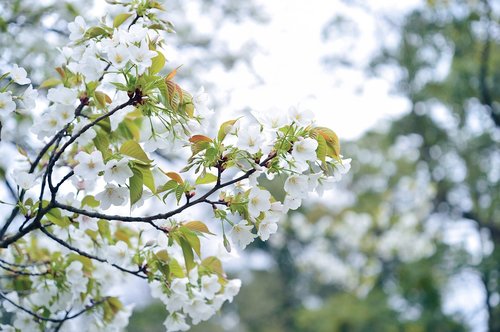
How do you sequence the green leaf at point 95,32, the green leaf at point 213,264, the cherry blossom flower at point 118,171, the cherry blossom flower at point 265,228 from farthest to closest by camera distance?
1. the green leaf at point 213,264
2. the green leaf at point 95,32
3. the cherry blossom flower at point 265,228
4. the cherry blossom flower at point 118,171

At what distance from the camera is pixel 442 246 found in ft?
26.6

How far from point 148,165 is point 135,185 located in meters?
0.05

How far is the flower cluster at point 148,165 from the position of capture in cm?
131

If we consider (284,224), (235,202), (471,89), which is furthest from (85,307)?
(284,224)

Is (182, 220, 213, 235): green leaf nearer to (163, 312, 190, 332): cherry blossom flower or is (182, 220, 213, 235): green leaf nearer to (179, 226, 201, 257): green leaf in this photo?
(179, 226, 201, 257): green leaf

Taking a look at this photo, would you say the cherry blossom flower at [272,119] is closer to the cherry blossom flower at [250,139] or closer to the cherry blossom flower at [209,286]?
the cherry blossom flower at [250,139]

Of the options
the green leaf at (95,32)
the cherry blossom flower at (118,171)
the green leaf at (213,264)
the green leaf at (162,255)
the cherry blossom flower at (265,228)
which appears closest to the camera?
the cherry blossom flower at (118,171)

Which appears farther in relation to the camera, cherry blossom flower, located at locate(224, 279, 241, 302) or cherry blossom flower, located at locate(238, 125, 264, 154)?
cherry blossom flower, located at locate(224, 279, 241, 302)

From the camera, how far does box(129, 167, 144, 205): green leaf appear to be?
1.31m

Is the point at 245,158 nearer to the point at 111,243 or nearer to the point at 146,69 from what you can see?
the point at 146,69

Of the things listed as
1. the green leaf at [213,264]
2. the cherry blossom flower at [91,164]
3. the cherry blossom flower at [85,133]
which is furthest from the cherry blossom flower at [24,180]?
the green leaf at [213,264]

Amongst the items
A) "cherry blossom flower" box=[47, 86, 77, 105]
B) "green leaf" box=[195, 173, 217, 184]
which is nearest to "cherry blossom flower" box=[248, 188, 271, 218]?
"green leaf" box=[195, 173, 217, 184]

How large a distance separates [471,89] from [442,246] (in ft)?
6.83

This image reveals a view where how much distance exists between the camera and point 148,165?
131 cm
